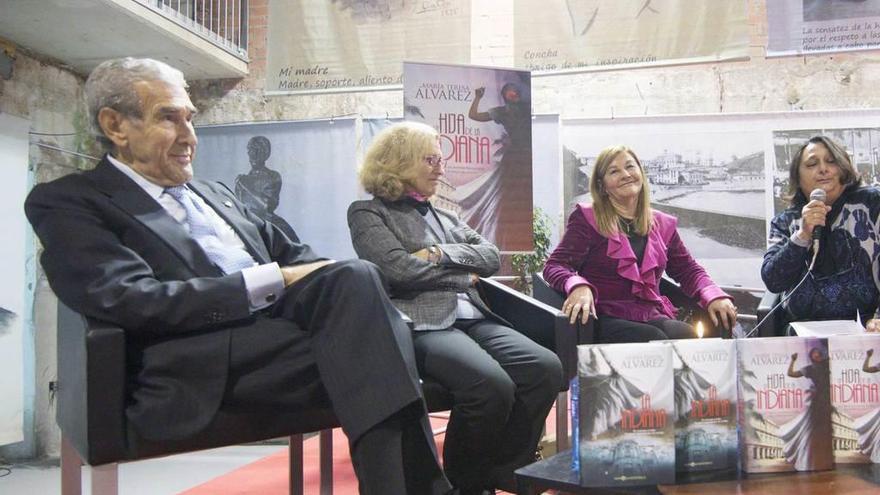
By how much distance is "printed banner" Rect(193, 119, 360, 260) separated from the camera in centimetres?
500

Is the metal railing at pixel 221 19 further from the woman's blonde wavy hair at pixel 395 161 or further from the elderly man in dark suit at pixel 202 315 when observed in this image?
the elderly man in dark suit at pixel 202 315

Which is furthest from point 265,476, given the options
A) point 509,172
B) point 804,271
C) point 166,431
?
point 804,271

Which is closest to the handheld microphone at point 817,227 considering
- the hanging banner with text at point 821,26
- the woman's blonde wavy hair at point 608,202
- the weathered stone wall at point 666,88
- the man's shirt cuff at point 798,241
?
the man's shirt cuff at point 798,241

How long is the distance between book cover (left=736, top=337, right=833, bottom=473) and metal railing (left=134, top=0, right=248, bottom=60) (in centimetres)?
444

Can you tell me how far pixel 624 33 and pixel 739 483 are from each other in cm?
410

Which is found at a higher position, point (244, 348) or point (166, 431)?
point (244, 348)

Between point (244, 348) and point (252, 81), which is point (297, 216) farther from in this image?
point (244, 348)

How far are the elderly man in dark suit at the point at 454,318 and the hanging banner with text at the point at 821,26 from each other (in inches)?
132

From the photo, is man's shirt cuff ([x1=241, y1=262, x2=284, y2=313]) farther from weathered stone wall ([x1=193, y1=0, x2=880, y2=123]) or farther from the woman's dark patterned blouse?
weathered stone wall ([x1=193, y1=0, x2=880, y2=123])

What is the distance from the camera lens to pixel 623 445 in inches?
47.8

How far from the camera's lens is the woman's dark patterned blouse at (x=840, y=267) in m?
2.53

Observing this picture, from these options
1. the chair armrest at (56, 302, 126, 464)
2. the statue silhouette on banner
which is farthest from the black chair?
the statue silhouette on banner

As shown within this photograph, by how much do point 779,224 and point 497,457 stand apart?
163cm

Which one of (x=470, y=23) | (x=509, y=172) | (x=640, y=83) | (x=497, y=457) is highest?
(x=470, y=23)
